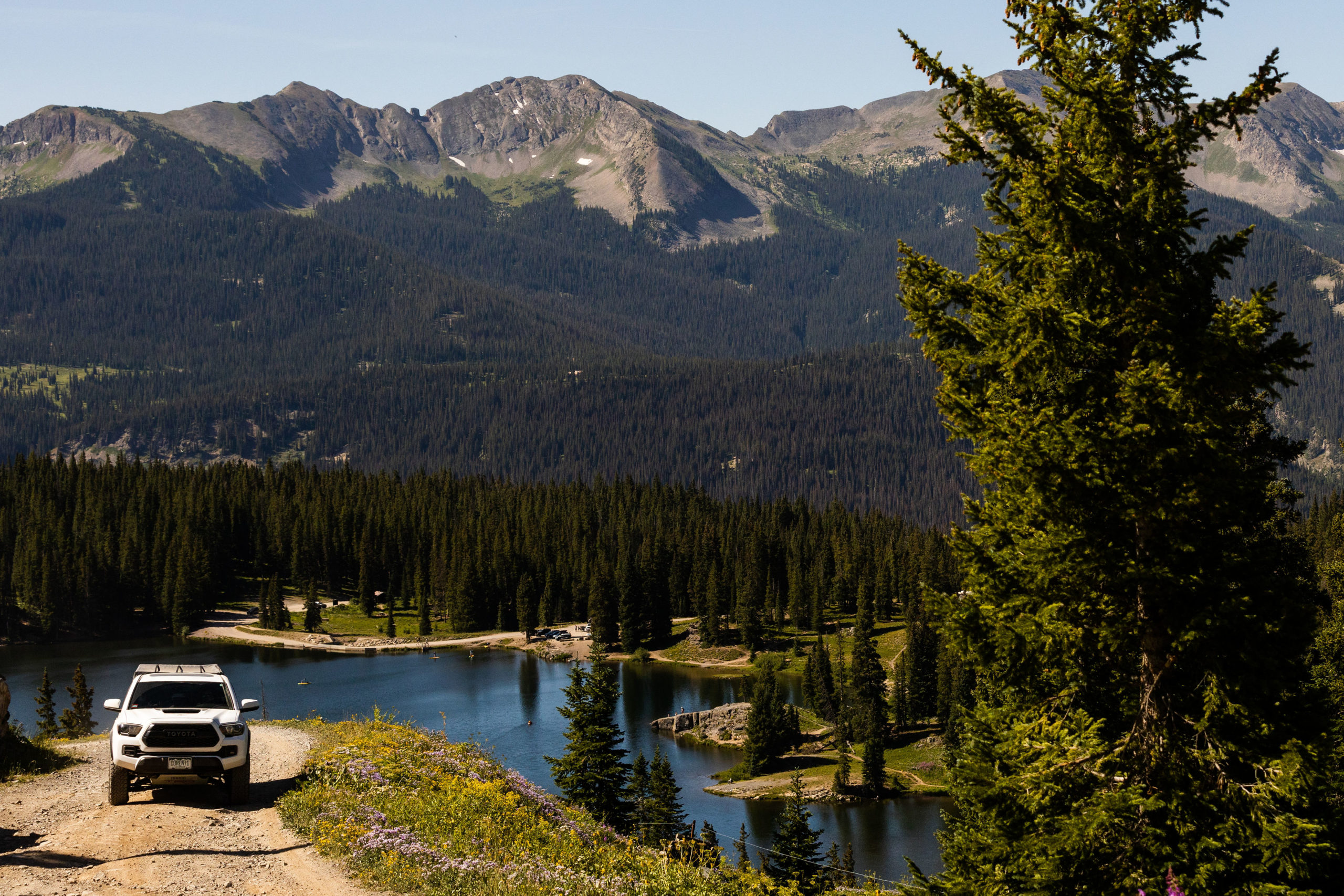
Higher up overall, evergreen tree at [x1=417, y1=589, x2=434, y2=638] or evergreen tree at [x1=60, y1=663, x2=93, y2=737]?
evergreen tree at [x1=60, y1=663, x2=93, y2=737]

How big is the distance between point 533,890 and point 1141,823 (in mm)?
10476

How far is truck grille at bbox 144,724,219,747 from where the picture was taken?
26.7 m

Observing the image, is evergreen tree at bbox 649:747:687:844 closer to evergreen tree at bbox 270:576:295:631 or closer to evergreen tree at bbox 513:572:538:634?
evergreen tree at bbox 513:572:538:634

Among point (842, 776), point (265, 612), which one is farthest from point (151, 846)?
point (265, 612)

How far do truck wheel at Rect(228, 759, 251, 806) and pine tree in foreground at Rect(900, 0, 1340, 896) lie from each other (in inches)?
664

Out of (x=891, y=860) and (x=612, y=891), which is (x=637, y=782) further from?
(x=612, y=891)

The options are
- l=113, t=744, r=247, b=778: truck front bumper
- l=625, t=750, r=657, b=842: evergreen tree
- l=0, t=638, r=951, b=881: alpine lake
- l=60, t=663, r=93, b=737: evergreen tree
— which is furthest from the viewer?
l=0, t=638, r=951, b=881: alpine lake

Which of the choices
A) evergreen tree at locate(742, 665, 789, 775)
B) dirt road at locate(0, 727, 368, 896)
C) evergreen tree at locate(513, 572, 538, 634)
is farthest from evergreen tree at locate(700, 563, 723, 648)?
dirt road at locate(0, 727, 368, 896)

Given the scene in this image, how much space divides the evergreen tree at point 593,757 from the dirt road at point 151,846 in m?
31.7

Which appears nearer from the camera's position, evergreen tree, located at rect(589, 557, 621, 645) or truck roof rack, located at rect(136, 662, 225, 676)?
truck roof rack, located at rect(136, 662, 225, 676)

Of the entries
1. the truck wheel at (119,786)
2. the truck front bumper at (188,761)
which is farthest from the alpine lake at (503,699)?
the truck wheel at (119,786)

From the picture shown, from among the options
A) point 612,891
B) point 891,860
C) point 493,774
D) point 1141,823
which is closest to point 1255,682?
point 1141,823

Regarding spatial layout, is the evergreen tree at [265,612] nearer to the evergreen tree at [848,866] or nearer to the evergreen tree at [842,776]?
the evergreen tree at [842,776]

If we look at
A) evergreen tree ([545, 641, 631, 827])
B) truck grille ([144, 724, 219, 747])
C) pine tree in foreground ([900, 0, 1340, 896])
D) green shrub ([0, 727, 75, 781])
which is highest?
pine tree in foreground ([900, 0, 1340, 896])
